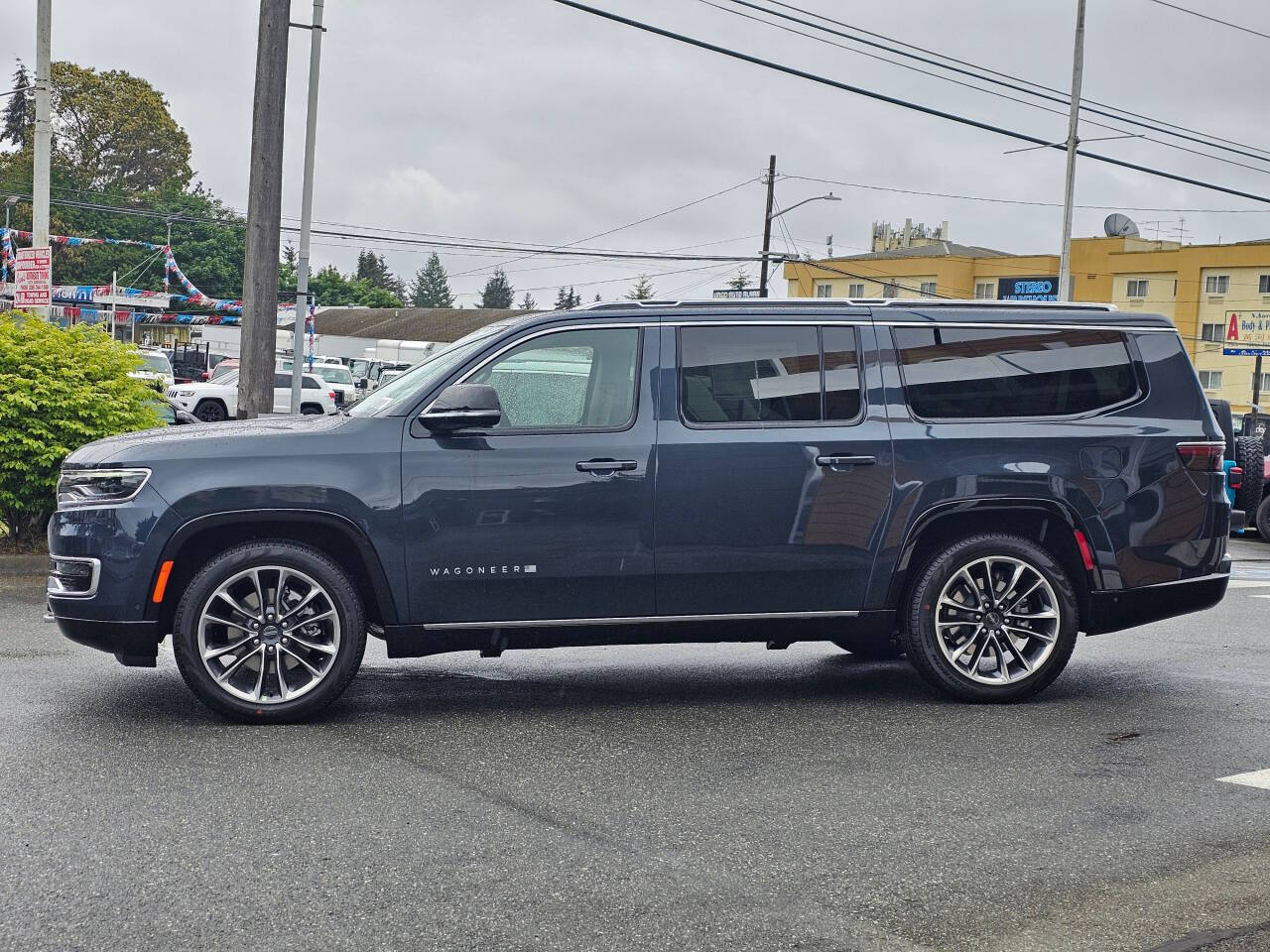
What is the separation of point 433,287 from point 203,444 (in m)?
183

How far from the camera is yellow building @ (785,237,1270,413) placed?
201 ft

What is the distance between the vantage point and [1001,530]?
688cm

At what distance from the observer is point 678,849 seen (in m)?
4.53

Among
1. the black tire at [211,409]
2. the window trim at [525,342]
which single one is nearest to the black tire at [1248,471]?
the window trim at [525,342]

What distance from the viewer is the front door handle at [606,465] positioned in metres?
6.25

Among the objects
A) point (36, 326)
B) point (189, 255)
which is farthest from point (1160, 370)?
point (189, 255)

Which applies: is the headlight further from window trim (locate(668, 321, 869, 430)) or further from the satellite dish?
the satellite dish

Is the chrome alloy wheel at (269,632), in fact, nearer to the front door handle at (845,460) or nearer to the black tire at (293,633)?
the black tire at (293,633)

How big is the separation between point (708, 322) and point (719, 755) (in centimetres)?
204

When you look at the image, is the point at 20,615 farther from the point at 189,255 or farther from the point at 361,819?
the point at 189,255

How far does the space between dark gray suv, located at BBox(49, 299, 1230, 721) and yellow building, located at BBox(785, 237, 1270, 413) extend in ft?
172

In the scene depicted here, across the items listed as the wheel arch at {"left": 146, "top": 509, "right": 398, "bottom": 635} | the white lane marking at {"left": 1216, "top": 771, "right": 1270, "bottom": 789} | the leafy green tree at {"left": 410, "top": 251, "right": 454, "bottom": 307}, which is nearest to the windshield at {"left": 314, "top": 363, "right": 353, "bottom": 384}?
the wheel arch at {"left": 146, "top": 509, "right": 398, "bottom": 635}

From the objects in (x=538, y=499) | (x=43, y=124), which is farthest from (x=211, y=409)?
(x=538, y=499)

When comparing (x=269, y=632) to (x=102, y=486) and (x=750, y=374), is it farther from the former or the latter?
(x=750, y=374)
